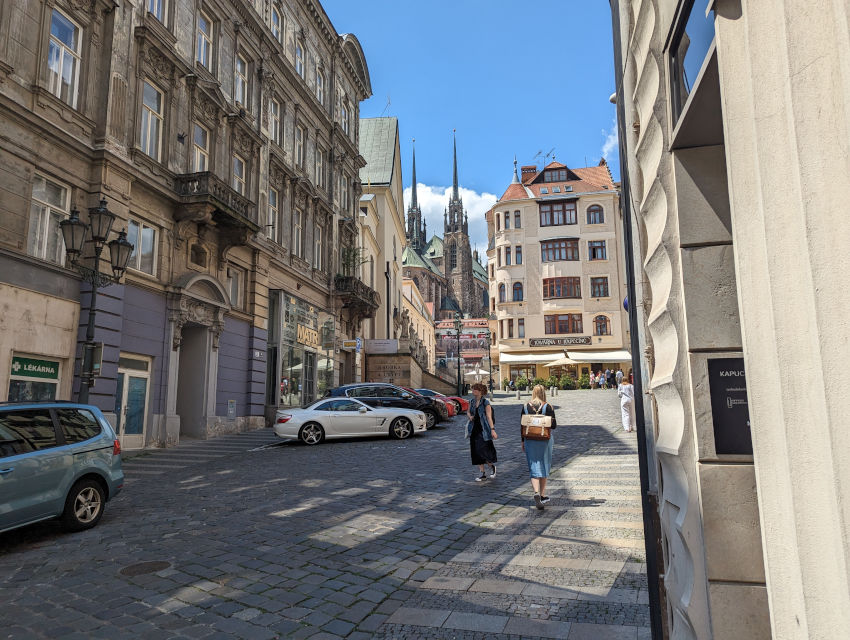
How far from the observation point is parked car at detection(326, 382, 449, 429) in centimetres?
2058

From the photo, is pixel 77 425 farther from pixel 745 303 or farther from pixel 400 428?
pixel 400 428

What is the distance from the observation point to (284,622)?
4598mm

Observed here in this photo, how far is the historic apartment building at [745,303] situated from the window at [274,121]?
23568mm

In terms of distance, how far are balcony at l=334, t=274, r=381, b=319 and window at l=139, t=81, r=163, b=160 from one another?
47.7 ft

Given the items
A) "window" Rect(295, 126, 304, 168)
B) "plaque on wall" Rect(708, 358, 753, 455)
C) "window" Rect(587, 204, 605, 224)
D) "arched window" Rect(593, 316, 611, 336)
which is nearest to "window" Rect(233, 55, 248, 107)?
"window" Rect(295, 126, 304, 168)

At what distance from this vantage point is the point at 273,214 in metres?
25.5

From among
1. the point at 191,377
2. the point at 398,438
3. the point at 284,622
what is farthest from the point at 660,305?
the point at 191,377

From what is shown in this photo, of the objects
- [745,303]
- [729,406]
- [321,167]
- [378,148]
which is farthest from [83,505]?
[378,148]

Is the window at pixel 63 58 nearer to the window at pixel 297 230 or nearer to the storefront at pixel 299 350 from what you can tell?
the storefront at pixel 299 350

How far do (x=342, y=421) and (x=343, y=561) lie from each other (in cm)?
1220

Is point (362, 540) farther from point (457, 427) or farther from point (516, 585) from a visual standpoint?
point (457, 427)

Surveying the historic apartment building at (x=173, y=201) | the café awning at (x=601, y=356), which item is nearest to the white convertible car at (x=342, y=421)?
the historic apartment building at (x=173, y=201)

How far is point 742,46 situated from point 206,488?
10.5 metres

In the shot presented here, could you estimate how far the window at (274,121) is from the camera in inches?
1003
